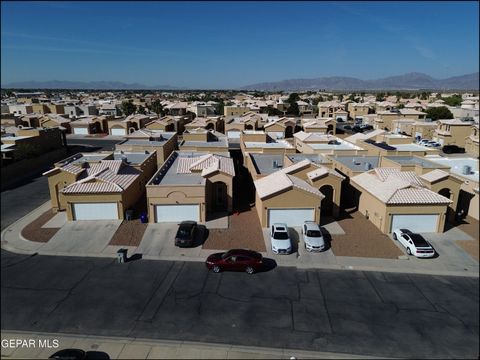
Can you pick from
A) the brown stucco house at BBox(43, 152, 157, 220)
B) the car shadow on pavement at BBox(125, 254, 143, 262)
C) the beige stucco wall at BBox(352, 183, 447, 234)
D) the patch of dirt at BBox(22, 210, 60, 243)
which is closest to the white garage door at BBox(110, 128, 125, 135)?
the brown stucco house at BBox(43, 152, 157, 220)

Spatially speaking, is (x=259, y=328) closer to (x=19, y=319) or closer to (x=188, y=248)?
(x=188, y=248)

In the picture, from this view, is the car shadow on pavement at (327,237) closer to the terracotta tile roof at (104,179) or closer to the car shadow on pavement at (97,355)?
the car shadow on pavement at (97,355)

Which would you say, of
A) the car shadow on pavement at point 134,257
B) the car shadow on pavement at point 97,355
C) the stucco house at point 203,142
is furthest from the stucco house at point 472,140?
the car shadow on pavement at point 97,355

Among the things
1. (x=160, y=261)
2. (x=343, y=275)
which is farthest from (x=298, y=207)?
(x=160, y=261)

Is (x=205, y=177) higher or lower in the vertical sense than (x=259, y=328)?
higher

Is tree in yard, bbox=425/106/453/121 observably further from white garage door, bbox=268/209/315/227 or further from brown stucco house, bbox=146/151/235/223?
white garage door, bbox=268/209/315/227

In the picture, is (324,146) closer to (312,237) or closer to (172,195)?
(312,237)
